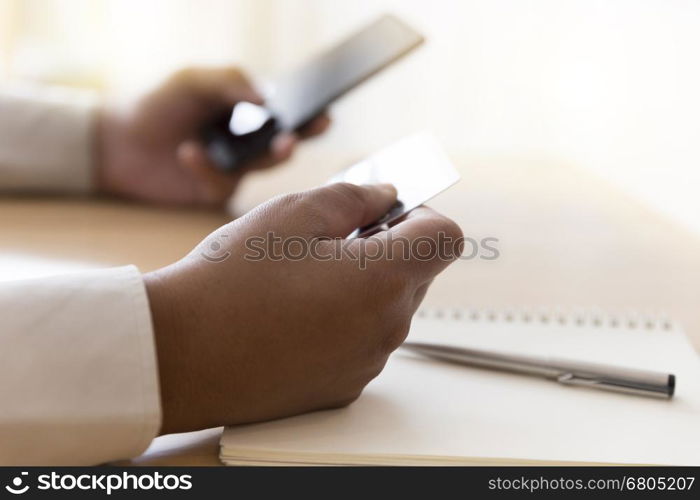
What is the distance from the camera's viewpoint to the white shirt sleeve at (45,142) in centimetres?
103

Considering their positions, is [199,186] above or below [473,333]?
above

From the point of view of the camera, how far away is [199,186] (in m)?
1.03

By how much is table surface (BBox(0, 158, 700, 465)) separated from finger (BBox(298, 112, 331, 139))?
0.28 feet

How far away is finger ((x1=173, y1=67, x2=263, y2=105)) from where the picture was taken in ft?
3.28

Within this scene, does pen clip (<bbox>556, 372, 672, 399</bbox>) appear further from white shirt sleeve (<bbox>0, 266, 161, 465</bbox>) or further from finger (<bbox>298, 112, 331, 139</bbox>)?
finger (<bbox>298, 112, 331, 139</bbox>)

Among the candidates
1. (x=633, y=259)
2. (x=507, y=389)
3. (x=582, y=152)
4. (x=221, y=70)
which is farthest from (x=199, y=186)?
(x=582, y=152)

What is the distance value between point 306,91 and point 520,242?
27cm

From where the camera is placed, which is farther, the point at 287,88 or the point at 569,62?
the point at 569,62

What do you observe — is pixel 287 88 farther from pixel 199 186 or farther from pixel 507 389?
pixel 507 389

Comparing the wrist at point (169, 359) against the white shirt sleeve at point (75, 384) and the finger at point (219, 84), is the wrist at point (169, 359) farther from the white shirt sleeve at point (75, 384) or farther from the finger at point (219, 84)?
the finger at point (219, 84)

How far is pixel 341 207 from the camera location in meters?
0.47

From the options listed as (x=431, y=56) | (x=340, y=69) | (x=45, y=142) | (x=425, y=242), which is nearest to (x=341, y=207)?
(x=425, y=242)
